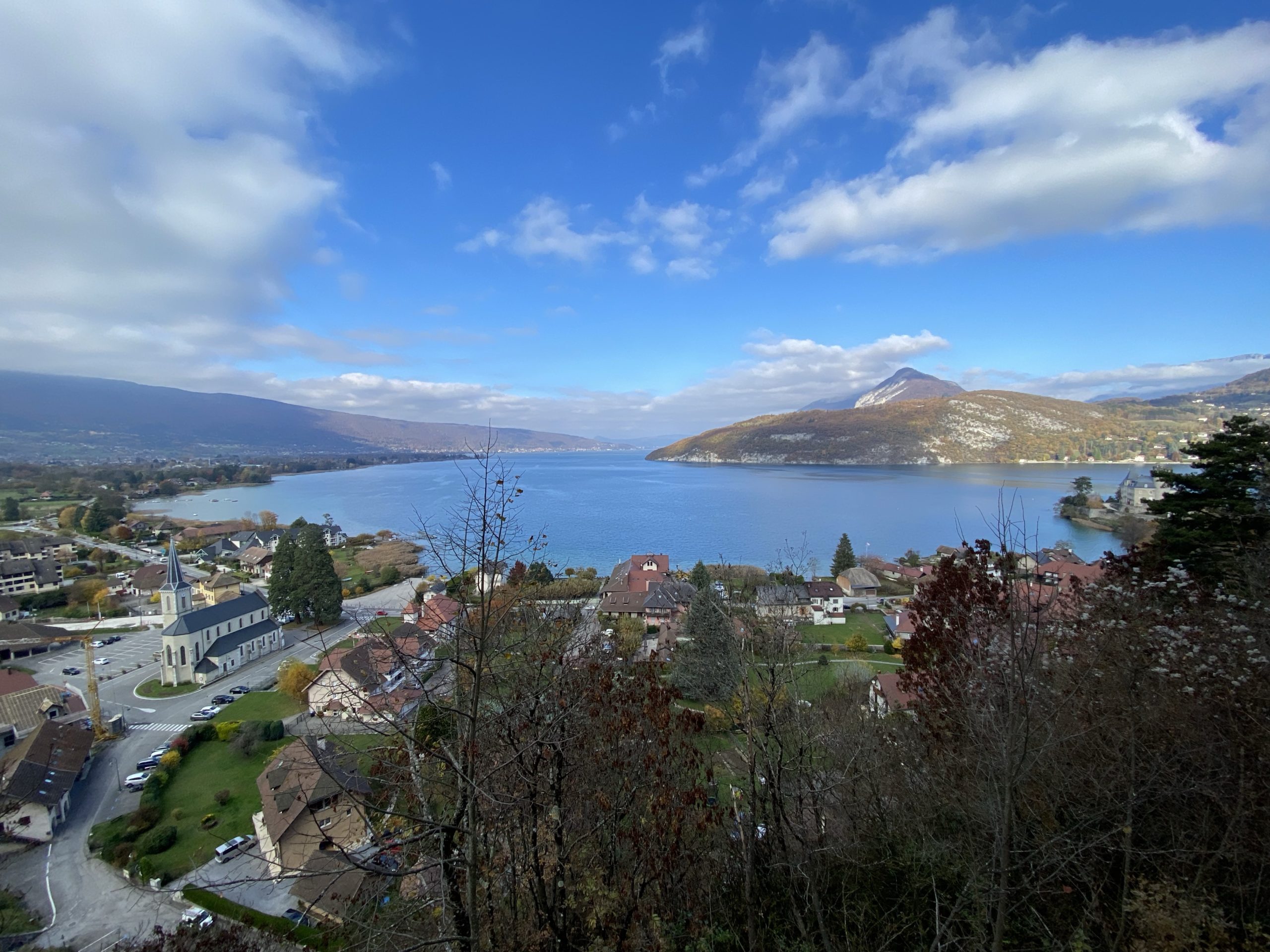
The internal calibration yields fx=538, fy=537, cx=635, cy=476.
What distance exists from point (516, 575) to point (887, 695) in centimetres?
679

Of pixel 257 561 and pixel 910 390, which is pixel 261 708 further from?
pixel 910 390

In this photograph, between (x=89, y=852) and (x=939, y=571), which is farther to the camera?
(x=89, y=852)

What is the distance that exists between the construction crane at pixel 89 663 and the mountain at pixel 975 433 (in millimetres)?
63793

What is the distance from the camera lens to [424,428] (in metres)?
156

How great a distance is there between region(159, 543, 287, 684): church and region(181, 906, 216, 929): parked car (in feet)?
25.9

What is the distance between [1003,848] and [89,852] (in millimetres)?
9742

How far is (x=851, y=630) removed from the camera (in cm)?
1376

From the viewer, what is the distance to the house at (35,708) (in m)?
9.15

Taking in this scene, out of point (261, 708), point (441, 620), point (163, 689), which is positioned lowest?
point (163, 689)

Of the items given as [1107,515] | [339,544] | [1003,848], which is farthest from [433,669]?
[1107,515]

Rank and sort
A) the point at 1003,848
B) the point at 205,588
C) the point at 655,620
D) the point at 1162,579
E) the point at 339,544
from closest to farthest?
the point at 1003,848
the point at 1162,579
the point at 655,620
the point at 205,588
the point at 339,544

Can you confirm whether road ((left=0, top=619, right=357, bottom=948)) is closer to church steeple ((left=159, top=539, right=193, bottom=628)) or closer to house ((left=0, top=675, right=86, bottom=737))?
house ((left=0, top=675, right=86, bottom=737))

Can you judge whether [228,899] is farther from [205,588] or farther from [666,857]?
[205,588]

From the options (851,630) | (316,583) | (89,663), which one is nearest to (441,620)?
(89,663)
